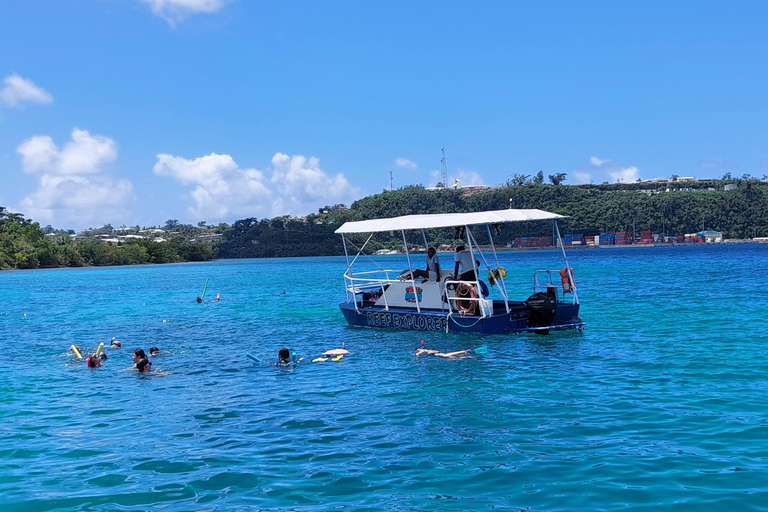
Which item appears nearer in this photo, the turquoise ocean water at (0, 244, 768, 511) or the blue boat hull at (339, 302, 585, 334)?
the turquoise ocean water at (0, 244, 768, 511)

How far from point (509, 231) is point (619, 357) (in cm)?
16685

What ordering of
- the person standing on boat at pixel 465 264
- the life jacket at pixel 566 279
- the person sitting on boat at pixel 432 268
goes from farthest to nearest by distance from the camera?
the person sitting on boat at pixel 432 268
the life jacket at pixel 566 279
the person standing on boat at pixel 465 264

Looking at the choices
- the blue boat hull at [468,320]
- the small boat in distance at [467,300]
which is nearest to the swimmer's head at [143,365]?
the small boat in distance at [467,300]

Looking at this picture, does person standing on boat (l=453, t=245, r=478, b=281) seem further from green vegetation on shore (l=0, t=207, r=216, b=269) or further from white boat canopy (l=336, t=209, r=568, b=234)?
green vegetation on shore (l=0, t=207, r=216, b=269)

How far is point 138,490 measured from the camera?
8.13 metres

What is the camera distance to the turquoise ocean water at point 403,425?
7.81 m

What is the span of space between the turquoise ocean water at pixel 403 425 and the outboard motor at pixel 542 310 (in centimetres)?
51

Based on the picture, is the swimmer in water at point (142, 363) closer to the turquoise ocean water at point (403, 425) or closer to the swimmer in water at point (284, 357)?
the turquoise ocean water at point (403, 425)

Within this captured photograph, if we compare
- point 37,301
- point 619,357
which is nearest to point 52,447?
point 619,357

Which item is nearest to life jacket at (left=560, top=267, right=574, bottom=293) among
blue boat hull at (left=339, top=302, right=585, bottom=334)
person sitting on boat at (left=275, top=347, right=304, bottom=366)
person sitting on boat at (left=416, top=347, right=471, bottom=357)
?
blue boat hull at (left=339, top=302, right=585, bottom=334)

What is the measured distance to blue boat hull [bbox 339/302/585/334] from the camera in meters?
19.1

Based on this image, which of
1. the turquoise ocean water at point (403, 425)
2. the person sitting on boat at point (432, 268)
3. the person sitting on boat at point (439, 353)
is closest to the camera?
the turquoise ocean water at point (403, 425)

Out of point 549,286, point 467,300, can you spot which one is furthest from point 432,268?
point 549,286

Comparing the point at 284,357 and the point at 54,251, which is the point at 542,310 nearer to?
the point at 284,357
